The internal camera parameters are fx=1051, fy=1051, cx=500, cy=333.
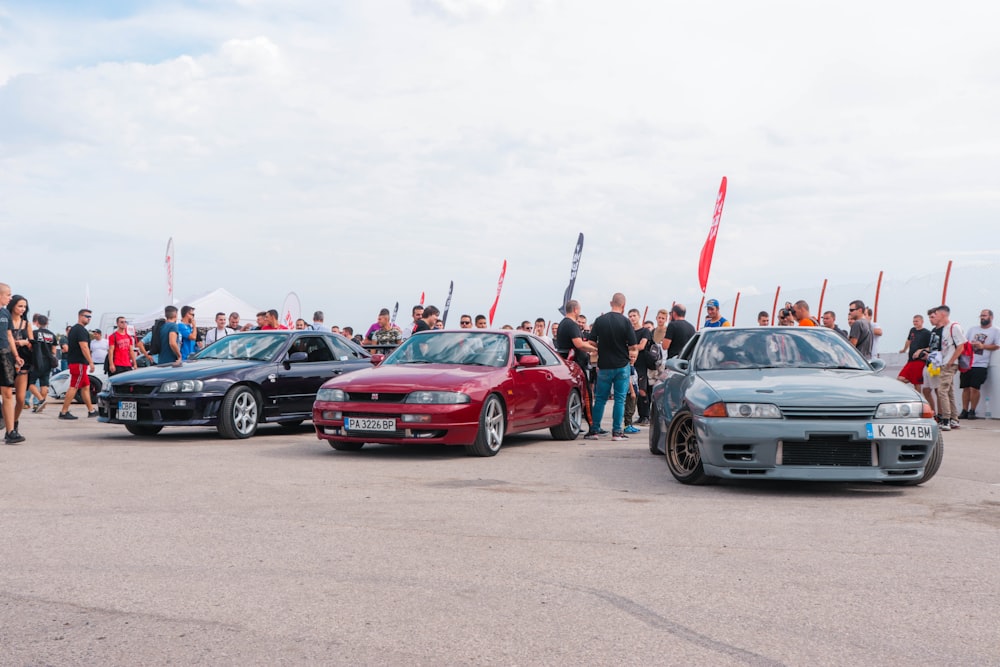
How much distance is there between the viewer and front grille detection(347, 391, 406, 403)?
10508 millimetres

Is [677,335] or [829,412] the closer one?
[829,412]

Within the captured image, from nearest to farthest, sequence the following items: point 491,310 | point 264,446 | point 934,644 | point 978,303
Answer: point 934,644 → point 264,446 → point 978,303 → point 491,310

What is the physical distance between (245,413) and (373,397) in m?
3.04

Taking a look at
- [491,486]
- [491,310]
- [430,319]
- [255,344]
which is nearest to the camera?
[491,486]

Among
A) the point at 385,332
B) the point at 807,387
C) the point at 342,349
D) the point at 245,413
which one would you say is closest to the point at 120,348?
the point at 385,332

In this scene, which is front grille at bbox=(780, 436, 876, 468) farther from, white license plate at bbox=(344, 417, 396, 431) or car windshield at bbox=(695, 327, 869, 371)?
white license plate at bbox=(344, 417, 396, 431)

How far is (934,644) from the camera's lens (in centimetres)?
399

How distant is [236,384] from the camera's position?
12852mm

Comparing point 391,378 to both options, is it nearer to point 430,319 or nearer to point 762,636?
point 430,319

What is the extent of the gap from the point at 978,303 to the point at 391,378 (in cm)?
1289

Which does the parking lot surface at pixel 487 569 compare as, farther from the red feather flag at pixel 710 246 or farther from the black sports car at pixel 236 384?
the red feather flag at pixel 710 246

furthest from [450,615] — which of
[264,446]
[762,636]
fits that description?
[264,446]

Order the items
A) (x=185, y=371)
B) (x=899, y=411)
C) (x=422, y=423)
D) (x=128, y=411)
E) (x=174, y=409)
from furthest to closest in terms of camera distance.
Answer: (x=185, y=371) < (x=128, y=411) < (x=174, y=409) < (x=422, y=423) < (x=899, y=411)

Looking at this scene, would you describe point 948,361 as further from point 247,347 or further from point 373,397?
point 247,347
